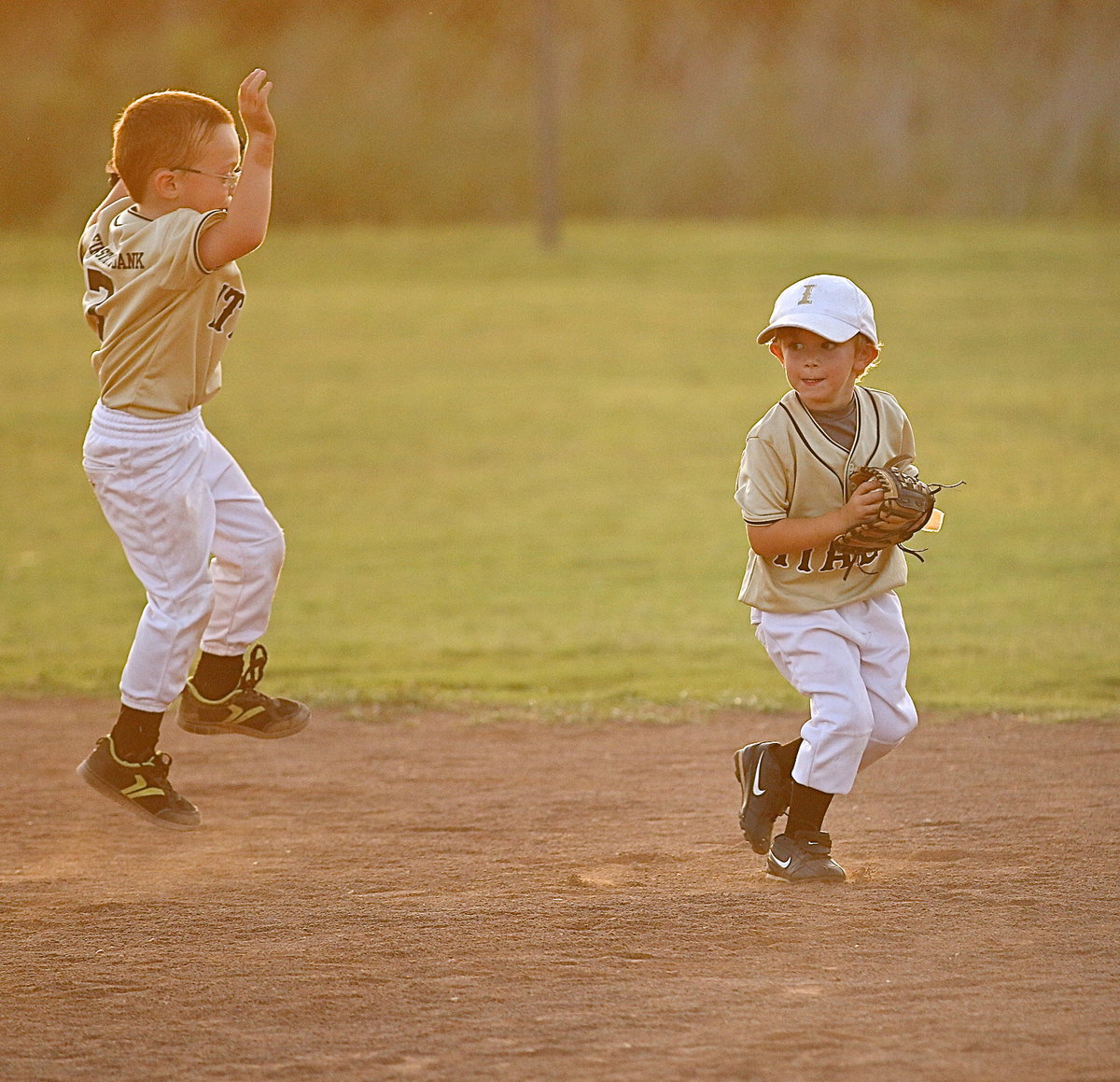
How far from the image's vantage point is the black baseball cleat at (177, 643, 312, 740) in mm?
4480

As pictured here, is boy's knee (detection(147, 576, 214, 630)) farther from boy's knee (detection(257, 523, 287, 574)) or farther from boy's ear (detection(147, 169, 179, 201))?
boy's ear (detection(147, 169, 179, 201))

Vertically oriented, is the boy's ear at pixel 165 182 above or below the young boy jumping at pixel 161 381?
above

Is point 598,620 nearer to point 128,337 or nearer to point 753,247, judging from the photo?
point 128,337

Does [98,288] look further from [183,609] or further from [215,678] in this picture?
[215,678]

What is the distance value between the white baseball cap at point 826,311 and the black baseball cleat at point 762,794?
95 centimetres

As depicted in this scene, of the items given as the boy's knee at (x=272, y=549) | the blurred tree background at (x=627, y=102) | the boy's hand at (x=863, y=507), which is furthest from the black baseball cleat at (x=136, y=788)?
the blurred tree background at (x=627, y=102)

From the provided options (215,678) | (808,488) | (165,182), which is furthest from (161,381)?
(808,488)

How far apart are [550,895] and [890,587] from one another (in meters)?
1.01

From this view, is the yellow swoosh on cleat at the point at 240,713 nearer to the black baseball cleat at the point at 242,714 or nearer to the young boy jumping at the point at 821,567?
the black baseball cleat at the point at 242,714

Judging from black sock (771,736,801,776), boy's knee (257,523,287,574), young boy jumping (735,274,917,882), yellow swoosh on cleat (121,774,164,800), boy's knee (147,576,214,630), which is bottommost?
yellow swoosh on cleat (121,774,164,800)

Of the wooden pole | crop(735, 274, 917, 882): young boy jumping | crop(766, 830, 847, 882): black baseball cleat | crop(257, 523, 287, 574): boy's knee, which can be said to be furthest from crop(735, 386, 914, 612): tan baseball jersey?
the wooden pole

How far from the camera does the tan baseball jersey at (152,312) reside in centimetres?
408

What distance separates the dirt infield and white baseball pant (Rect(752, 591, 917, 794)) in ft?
0.95

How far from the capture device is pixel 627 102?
37.7m
